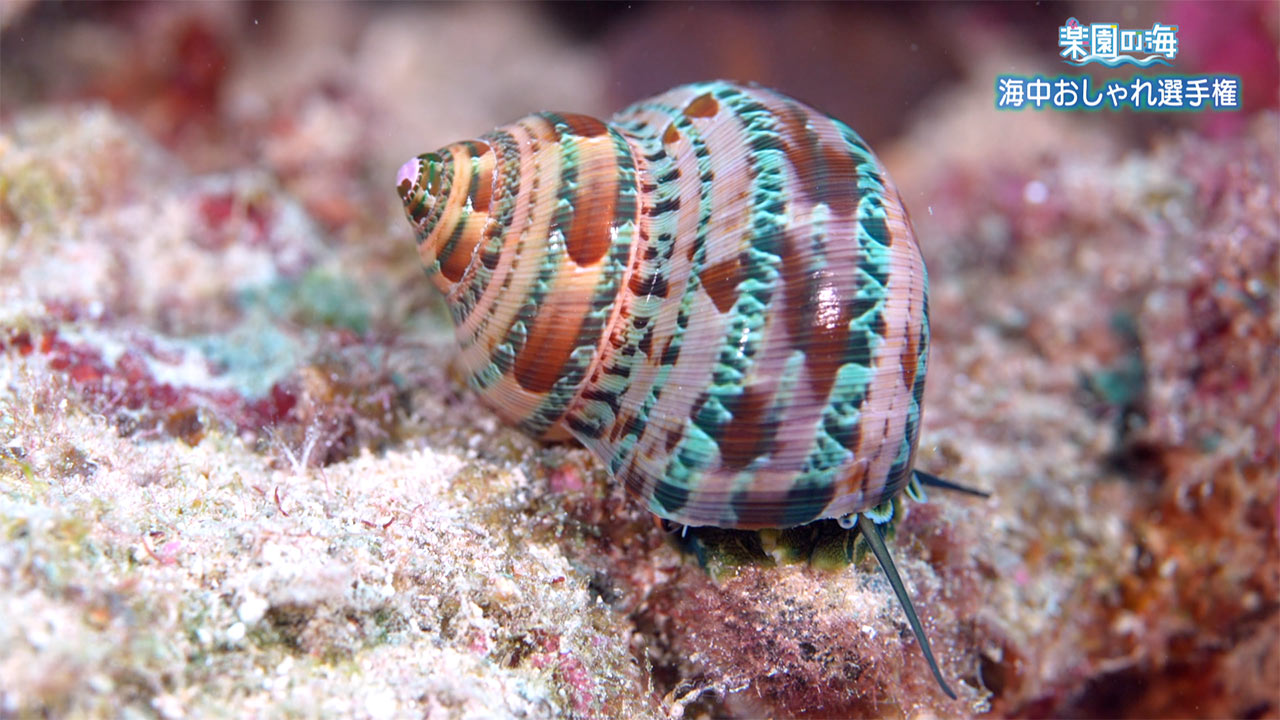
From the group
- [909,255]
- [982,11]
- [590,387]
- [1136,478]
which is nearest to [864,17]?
[982,11]

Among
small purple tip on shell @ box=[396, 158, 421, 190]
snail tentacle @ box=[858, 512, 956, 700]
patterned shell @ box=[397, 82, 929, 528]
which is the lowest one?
snail tentacle @ box=[858, 512, 956, 700]

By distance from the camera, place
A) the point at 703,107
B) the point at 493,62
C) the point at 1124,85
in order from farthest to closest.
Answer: the point at 493,62 → the point at 1124,85 → the point at 703,107

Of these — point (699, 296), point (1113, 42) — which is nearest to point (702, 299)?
point (699, 296)

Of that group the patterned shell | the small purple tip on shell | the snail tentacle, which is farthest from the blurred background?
the snail tentacle

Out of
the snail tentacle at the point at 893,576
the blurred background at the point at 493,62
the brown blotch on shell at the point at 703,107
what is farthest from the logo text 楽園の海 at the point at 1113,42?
the snail tentacle at the point at 893,576

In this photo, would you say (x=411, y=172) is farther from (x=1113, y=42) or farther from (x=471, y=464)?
(x=1113, y=42)

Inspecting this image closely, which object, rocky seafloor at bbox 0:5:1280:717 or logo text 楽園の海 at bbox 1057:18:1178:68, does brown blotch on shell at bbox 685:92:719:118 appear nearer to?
rocky seafloor at bbox 0:5:1280:717
